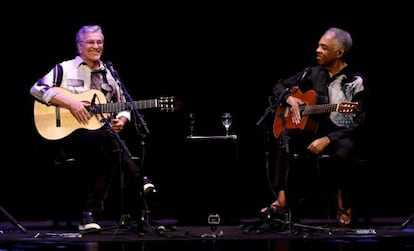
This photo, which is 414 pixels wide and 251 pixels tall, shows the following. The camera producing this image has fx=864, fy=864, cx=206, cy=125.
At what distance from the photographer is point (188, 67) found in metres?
8.35

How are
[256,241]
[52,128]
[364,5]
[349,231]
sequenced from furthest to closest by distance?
[364,5] < [52,128] < [349,231] < [256,241]

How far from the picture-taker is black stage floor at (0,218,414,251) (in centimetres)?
602

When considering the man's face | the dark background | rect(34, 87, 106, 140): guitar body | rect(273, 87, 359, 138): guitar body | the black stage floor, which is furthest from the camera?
the dark background

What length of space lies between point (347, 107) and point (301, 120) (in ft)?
1.33

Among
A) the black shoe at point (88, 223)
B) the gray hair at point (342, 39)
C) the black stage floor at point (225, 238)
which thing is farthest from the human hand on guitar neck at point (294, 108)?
the black shoe at point (88, 223)

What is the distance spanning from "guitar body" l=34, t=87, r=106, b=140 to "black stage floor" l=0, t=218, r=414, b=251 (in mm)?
823

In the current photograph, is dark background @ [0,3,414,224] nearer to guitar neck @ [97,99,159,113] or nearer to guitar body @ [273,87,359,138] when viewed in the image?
guitar body @ [273,87,359,138]

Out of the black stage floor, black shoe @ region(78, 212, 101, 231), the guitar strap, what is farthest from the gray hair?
black shoe @ region(78, 212, 101, 231)

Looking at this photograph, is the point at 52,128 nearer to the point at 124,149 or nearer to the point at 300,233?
the point at 124,149

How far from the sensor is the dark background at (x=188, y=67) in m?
8.34

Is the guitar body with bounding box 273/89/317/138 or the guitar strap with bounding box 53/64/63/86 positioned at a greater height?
the guitar strap with bounding box 53/64/63/86

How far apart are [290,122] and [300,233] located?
41.5 inches

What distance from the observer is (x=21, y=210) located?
845 cm

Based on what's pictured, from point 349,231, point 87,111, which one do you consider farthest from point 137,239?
point 349,231
